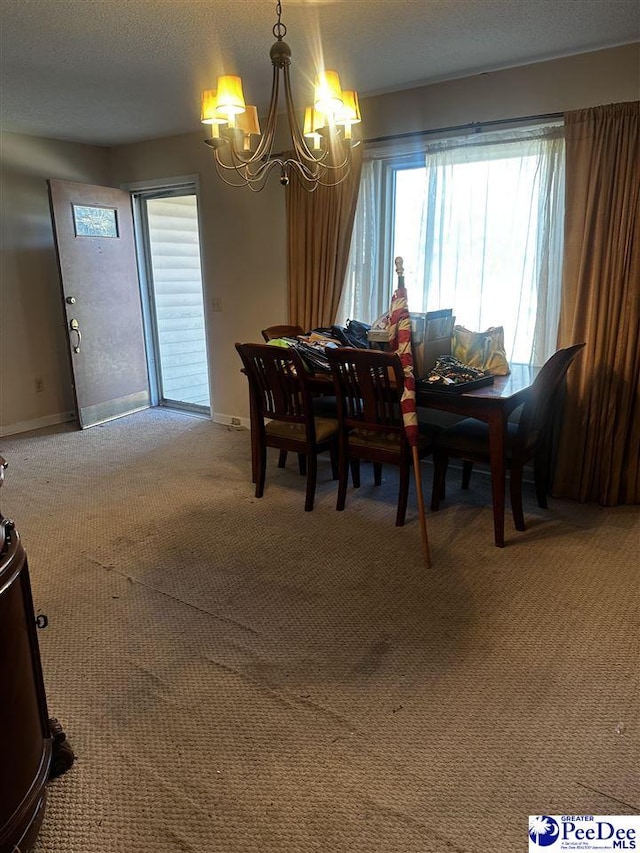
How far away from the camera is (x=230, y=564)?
8.83ft

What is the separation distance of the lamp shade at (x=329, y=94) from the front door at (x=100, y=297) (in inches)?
126

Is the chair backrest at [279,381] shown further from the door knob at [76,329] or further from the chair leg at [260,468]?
the door knob at [76,329]

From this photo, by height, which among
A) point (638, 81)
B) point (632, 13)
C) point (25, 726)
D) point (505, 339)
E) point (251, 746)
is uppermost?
point (632, 13)

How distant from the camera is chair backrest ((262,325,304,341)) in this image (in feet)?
12.9

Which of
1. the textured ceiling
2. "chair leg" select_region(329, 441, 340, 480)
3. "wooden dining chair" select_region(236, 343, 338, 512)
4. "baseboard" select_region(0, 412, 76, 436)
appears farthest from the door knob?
"chair leg" select_region(329, 441, 340, 480)

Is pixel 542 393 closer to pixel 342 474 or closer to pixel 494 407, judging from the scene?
pixel 494 407

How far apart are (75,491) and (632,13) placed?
149 inches

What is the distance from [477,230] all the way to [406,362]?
4.15 feet

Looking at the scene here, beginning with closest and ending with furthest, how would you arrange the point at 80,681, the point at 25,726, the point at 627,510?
1. the point at 25,726
2. the point at 80,681
3. the point at 627,510

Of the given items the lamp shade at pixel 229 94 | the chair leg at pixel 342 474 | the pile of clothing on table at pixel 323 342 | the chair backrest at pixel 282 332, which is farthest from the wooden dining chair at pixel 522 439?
the lamp shade at pixel 229 94

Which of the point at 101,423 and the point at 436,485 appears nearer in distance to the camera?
the point at 436,485

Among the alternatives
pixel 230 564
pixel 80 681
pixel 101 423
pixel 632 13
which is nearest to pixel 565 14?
pixel 632 13

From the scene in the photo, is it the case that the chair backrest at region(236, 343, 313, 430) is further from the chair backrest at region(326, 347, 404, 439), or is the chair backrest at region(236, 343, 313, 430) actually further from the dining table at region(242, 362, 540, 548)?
the dining table at region(242, 362, 540, 548)

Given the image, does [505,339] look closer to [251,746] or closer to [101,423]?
[251,746]
